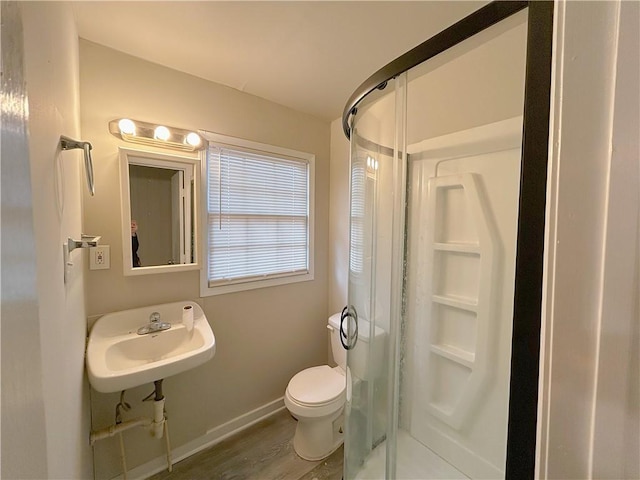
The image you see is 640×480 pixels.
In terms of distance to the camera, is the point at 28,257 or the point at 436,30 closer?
the point at 28,257

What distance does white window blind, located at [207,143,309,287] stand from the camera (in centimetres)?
169

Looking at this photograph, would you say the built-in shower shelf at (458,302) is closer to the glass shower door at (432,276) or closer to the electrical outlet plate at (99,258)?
the glass shower door at (432,276)

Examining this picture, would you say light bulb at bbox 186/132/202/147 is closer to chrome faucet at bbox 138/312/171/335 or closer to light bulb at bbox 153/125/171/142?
light bulb at bbox 153/125/171/142

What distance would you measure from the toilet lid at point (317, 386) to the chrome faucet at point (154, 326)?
83 cm

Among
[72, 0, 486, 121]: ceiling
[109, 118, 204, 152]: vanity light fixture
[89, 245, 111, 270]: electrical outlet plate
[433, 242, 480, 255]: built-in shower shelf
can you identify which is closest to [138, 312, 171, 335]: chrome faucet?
[89, 245, 111, 270]: electrical outlet plate

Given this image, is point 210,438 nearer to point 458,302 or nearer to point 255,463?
point 255,463

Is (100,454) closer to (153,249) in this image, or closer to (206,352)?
(206,352)

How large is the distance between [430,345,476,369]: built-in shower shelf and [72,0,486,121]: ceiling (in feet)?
5.08

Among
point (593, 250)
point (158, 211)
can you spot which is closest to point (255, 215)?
point (158, 211)

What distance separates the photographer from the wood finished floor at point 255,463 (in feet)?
4.84

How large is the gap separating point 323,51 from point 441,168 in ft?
2.84

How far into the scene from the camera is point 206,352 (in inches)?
49.9

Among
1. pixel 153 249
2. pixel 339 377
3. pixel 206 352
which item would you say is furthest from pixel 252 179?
pixel 339 377

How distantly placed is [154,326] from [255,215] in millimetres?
905
